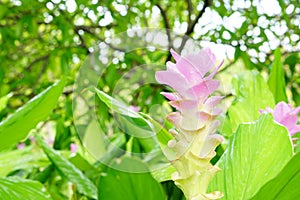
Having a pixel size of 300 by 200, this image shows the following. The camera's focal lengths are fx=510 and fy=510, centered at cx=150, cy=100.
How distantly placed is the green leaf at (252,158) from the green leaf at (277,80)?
448 mm

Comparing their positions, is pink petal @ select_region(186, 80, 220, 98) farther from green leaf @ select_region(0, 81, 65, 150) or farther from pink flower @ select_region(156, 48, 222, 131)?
green leaf @ select_region(0, 81, 65, 150)

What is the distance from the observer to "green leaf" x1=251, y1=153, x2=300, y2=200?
1.16ft

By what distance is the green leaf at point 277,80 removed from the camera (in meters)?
0.90

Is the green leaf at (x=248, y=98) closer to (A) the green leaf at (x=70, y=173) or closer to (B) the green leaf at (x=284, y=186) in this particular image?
(A) the green leaf at (x=70, y=173)

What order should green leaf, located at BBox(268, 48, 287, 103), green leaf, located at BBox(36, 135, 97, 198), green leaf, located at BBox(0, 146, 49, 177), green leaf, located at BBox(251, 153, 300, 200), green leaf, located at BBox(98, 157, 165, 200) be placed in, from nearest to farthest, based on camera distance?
green leaf, located at BBox(251, 153, 300, 200)
green leaf, located at BBox(98, 157, 165, 200)
green leaf, located at BBox(36, 135, 97, 198)
green leaf, located at BBox(0, 146, 49, 177)
green leaf, located at BBox(268, 48, 287, 103)

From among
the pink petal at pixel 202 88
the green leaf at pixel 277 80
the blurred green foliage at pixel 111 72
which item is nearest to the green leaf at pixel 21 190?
the blurred green foliage at pixel 111 72

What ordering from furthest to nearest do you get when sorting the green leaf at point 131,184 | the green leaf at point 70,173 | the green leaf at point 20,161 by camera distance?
the green leaf at point 20,161
the green leaf at point 70,173
the green leaf at point 131,184

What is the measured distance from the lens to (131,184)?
1.65 ft

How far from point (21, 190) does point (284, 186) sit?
28cm

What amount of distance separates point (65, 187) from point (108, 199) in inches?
23.2

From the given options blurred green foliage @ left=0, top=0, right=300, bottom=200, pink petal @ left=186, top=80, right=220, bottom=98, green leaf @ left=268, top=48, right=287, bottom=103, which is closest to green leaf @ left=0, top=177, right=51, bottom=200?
blurred green foliage @ left=0, top=0, right=300, bottom=200

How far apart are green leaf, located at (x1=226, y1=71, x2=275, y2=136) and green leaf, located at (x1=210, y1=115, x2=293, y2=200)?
0.28m

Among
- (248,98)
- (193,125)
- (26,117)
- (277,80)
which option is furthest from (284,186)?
(277,80)

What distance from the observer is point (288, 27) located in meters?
1.60
